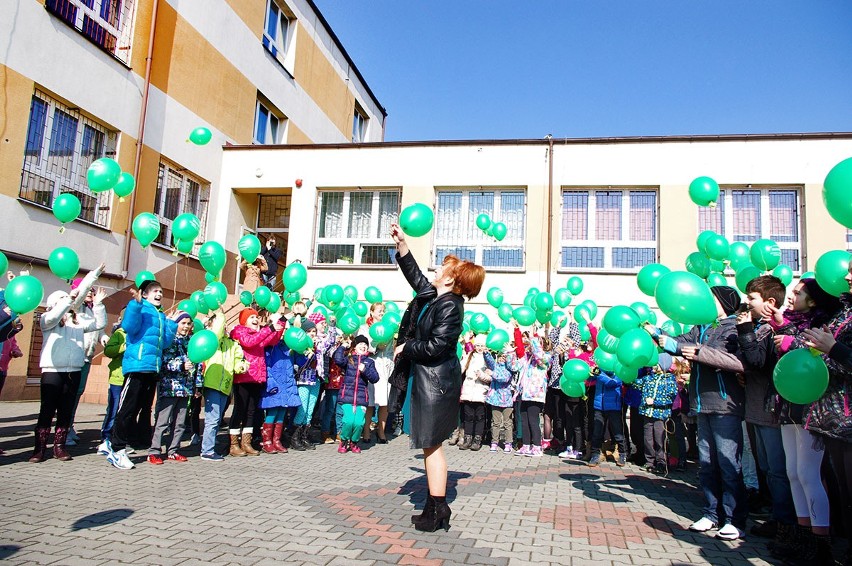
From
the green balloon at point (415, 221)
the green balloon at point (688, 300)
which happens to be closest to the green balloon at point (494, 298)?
the green balloon at point (415, 221)

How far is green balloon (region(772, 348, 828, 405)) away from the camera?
3398 mm

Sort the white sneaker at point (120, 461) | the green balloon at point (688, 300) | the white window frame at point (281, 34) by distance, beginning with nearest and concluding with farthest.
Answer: the green balloon at point (688, 300), the white sneaker at point (120, 461), the white window frame at point (281, 34)

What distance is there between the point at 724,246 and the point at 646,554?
4.33 meters

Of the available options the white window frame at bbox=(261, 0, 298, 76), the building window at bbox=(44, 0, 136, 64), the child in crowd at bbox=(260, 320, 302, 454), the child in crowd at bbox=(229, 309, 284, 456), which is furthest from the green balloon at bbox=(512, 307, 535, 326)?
the white window frame at bbox=(261, 0, 298, 76)

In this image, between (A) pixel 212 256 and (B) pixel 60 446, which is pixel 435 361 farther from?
(B) pixel 60 446

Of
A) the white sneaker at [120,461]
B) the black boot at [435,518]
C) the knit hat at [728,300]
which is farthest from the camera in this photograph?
the white sneaker at [120,461]

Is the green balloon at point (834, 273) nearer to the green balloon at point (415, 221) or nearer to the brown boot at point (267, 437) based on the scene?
the green balloon at point (415, 221)

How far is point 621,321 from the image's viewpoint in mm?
5457

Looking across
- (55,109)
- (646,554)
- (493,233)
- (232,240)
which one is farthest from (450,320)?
(232,240)

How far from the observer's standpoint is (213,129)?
1581cm

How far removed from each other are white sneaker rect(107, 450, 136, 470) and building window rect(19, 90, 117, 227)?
274 inches

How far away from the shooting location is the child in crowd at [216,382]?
22.4ft

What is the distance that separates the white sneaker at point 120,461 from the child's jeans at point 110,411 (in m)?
0.40

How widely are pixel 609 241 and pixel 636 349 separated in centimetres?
920
